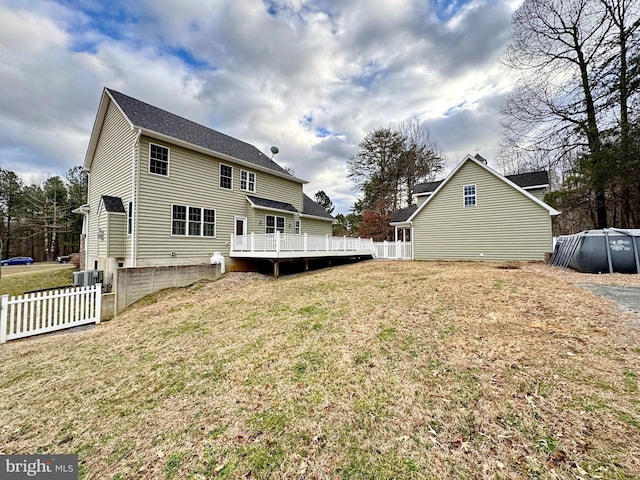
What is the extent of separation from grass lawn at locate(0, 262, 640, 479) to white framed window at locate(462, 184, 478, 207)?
9.16m

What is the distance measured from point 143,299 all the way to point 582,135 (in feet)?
74.9

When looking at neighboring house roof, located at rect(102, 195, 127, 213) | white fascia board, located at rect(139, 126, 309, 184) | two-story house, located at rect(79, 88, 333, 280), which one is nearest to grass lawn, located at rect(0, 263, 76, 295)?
two-story house, located at rect(79, 88, 333, 280)

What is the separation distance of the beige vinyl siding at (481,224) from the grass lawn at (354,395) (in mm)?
8354

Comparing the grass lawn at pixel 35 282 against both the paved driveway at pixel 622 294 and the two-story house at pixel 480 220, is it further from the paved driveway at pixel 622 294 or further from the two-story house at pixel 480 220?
the paved driveway at pixel 622 294

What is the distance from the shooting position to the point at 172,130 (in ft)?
→ 38.9

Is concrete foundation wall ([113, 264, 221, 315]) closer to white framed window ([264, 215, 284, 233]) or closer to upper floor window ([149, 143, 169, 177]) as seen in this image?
upper floor window ([149, 143, 169, 177])

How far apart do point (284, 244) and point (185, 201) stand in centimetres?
504

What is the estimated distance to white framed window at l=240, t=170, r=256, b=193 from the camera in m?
14.0

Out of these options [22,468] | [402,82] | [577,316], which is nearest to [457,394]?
[577,316]

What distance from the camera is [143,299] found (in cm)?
908

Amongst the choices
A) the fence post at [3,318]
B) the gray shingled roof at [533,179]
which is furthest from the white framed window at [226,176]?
the gray shingled roof at [533,179]

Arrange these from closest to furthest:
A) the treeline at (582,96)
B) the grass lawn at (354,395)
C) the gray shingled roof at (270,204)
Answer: the grass lawn at (354,395) < the treeline at (582,96) < the gray shingled roof at (270,204)

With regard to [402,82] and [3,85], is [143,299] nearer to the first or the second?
[3,85]

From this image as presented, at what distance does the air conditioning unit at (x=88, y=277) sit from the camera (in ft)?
35.6
